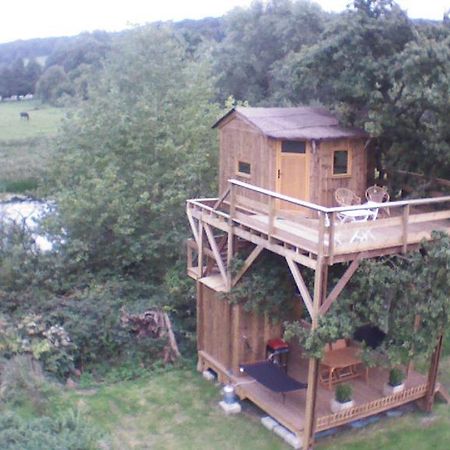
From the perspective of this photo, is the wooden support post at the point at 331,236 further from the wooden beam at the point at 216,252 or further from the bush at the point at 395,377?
the bush at the point at 395,377

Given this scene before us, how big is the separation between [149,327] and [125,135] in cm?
602

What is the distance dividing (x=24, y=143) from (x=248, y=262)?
95.2 feet

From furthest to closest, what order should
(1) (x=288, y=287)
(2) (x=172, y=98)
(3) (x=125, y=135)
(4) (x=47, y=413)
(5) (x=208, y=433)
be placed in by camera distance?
(2) (x=172, y=98), (3) (x=125, y=135), (1) (x=288, y=287), (5) (x=208, y=433), (4) (x=47, y=413)

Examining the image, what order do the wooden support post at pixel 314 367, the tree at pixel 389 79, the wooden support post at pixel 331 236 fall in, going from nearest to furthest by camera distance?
the wooden support post at pixel 331 236, the wooden support post at pixel 314 367, the tree at pixel 389 79

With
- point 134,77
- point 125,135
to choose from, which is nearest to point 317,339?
point 125,135

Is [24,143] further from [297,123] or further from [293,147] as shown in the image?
[293,147]

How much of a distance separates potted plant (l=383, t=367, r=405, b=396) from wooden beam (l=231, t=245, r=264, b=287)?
3.25 meters

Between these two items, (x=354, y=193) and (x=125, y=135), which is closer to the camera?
(x=354, y=193)

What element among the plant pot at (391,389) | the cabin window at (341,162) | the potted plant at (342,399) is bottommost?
the plant pot at (391,389)

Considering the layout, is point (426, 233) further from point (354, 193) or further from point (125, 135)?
point (125, 135)

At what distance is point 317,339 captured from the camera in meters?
8.94

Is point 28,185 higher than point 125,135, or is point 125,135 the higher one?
point 125,135

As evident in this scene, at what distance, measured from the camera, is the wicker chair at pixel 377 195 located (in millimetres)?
11578

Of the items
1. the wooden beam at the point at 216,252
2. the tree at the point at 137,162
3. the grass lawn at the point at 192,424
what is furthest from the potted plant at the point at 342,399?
the tree at the point at 137,162
